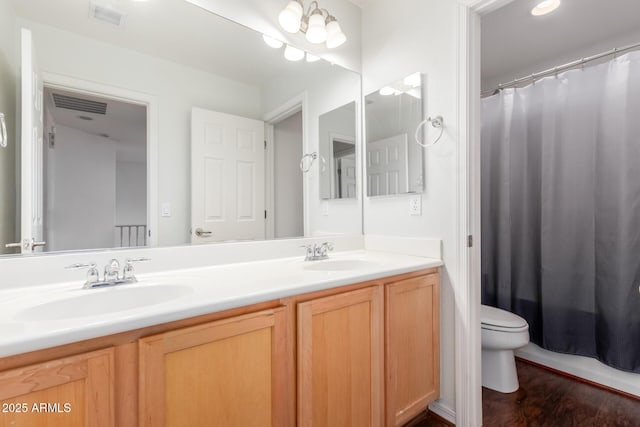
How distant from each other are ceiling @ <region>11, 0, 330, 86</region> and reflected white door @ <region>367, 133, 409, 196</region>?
2.34 feet

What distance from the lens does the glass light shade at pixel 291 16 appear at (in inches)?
61.9

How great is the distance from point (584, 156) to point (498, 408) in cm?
160

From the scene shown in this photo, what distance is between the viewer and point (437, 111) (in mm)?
1579

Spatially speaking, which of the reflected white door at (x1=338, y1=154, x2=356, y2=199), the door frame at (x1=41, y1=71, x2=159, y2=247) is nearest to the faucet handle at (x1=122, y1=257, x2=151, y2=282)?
the door frame at (x1=41, y1=71, x2=159, y2=247)

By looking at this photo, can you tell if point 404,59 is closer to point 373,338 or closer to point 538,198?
point 538,198

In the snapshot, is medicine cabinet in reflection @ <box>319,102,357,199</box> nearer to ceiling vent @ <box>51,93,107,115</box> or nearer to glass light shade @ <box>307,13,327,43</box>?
glass light shade @ <box>307,13,327,43</box>

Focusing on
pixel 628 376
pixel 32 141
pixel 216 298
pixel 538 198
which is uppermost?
pixel 32 141

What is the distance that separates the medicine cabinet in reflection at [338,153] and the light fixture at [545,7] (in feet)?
3.94

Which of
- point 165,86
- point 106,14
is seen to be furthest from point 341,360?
point 106,14

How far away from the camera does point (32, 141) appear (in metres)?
1.09

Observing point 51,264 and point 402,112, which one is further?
point 402,112

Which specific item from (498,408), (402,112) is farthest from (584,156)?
(498,408)

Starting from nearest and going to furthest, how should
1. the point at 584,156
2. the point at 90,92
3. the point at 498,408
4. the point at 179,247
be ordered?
the point at 90,92 → the point at 179,247 → the point at 498,408 → the point at 584,156

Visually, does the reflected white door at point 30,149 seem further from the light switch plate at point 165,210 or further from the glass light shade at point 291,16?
the glass light shade at point 291,16
